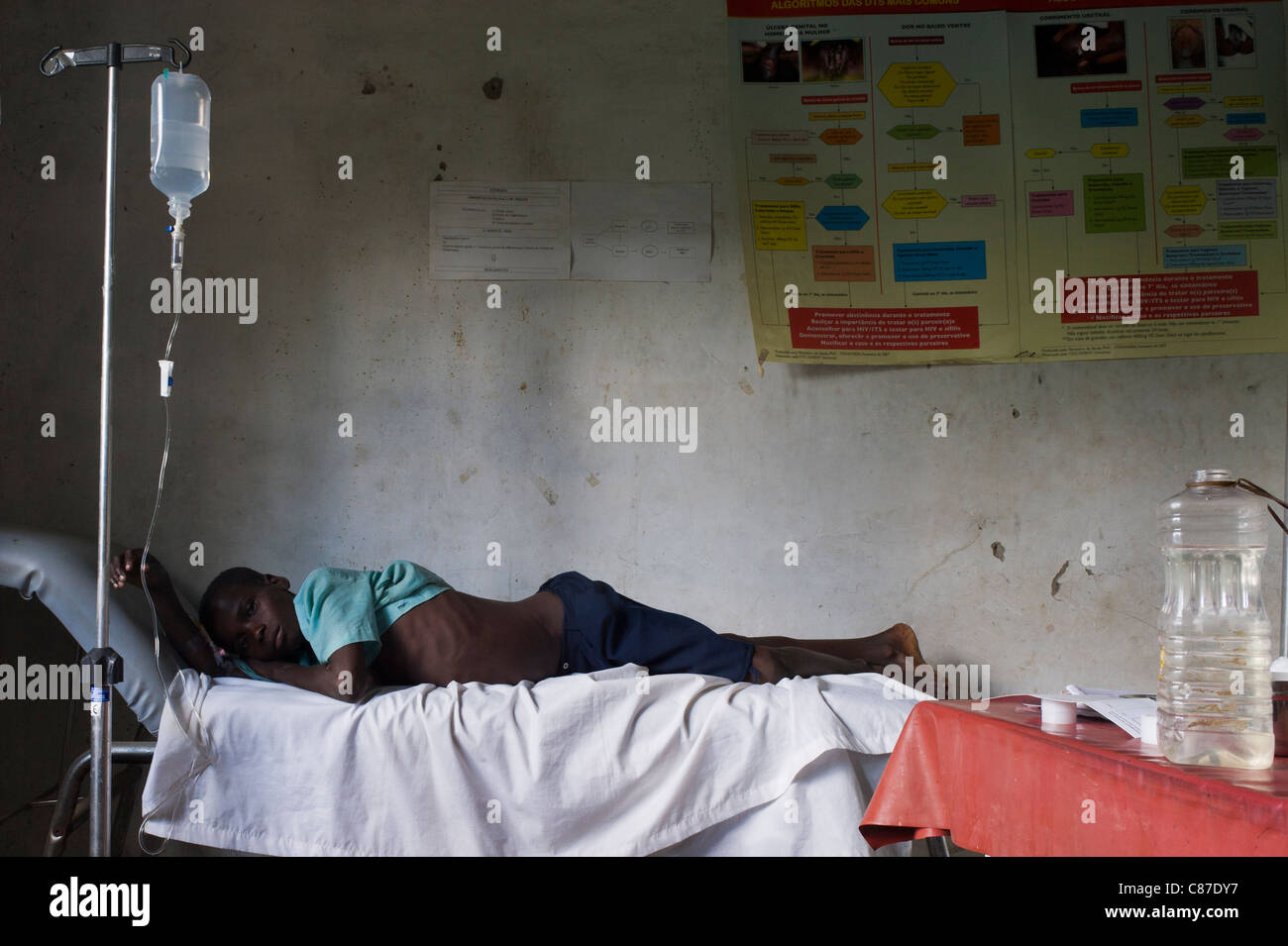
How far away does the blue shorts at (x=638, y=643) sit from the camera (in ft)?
7.13

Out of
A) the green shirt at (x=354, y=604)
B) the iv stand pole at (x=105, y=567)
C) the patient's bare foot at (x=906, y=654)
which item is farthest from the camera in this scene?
the patient's bare foot at (x=906, y=654)

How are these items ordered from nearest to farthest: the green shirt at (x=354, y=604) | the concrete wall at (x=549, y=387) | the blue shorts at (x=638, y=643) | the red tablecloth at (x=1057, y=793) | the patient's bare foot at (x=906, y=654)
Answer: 1. the red tablecloth at (x=1057, y=793)
2. the green shirt at (x=354, y=604)
3. the blue shorts at (x=638, y=643)
4. the patient's bare foot at (x=906, y=654)
5. the concrete wall at (x=549, y=387)

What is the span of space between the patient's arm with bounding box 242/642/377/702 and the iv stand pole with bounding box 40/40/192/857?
0.36 m

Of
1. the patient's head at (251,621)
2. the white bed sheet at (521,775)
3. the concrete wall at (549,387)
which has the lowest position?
the white bed sheet at (521,775)

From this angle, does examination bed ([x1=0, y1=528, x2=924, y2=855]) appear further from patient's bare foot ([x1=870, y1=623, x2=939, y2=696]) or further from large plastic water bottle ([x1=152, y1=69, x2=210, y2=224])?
large plastic water bottle ([x1=152, y1=69, x2=210, y2=224])

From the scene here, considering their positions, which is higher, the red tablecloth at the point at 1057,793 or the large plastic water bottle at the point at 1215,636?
the large plastic water bottle at the point at 1215,636

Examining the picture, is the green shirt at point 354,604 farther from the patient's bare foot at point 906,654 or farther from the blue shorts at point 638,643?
the patient's bare foot at point 906,654

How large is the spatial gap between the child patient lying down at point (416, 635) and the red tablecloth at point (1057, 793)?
0.90m

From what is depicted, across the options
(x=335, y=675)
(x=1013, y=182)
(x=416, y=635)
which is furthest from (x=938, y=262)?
(x=335, y=675)

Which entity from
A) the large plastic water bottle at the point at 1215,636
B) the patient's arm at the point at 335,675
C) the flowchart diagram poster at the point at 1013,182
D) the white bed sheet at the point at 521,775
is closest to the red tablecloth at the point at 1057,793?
the large plastic water bottle at the point at 1215,636

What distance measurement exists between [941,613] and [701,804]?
1132 mm

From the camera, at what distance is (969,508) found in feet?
8.59
